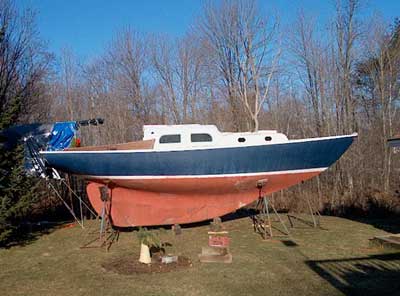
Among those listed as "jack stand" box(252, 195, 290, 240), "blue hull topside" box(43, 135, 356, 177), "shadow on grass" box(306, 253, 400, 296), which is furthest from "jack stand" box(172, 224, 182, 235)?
"shadow on grass" box(306, 253, 400, 296)

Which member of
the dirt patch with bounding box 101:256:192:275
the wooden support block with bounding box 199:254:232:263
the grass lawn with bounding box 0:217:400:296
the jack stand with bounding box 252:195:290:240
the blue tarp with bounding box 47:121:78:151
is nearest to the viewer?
the grass lawn with bounding box 0:217:400:296

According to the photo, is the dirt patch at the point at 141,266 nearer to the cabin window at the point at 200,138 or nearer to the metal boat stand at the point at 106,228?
the metal boat stand at the point at 106,228

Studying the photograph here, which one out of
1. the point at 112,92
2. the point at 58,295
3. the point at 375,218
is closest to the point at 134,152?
the point at 58,295

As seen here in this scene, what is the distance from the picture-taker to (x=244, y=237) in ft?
33.1

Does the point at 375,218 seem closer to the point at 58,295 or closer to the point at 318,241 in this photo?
the point at 318,241

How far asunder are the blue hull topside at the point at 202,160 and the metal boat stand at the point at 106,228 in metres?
0.59

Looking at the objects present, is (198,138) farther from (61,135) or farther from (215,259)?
(61,135)

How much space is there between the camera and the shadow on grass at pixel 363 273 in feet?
19.3

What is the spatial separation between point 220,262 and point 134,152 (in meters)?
3.69

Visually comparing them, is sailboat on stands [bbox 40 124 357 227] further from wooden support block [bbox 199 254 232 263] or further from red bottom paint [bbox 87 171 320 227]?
wooden support block [bbox 199 254 232 263]

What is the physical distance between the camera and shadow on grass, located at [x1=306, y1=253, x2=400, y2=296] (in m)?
5.88

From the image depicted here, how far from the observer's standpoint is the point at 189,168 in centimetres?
1045

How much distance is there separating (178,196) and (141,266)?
3621 millimetres

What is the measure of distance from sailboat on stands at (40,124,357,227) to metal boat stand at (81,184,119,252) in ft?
0.40
